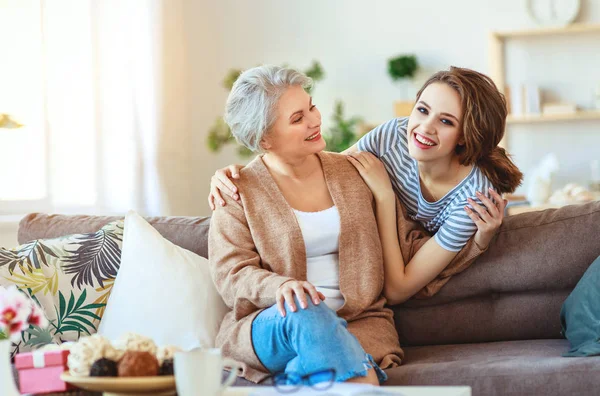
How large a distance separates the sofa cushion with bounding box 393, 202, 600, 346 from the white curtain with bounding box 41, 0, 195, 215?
8.51 ft

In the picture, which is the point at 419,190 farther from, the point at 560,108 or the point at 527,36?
the point at 527,36

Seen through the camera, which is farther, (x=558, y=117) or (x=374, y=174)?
(x=558, y=117)

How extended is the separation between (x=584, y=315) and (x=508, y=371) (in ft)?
1.01

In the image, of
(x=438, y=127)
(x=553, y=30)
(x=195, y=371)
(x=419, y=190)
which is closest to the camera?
(x=195, y=371)

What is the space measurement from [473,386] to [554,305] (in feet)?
1.64

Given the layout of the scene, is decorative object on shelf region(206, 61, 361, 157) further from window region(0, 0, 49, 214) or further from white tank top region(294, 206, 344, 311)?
white tank top region(294, 206, 344, 311)

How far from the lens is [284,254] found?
219 centimetres

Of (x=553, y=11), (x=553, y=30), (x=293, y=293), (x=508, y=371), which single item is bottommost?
(x=508, y=371)

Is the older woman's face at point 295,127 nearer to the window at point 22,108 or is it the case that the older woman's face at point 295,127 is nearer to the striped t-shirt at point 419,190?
the striped t-shirt at point 419,190

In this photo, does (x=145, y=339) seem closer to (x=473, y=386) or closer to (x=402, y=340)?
(x=473, y=386)

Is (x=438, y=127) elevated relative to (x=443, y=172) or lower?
elevated

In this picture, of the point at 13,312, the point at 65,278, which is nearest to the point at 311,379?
the point at 13,312

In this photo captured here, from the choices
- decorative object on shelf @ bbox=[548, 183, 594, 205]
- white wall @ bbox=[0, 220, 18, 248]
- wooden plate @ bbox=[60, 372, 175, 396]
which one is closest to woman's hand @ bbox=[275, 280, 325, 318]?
wooden plate @ bbox=[60, 372, 175, 396]

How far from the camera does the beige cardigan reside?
6.97ft
